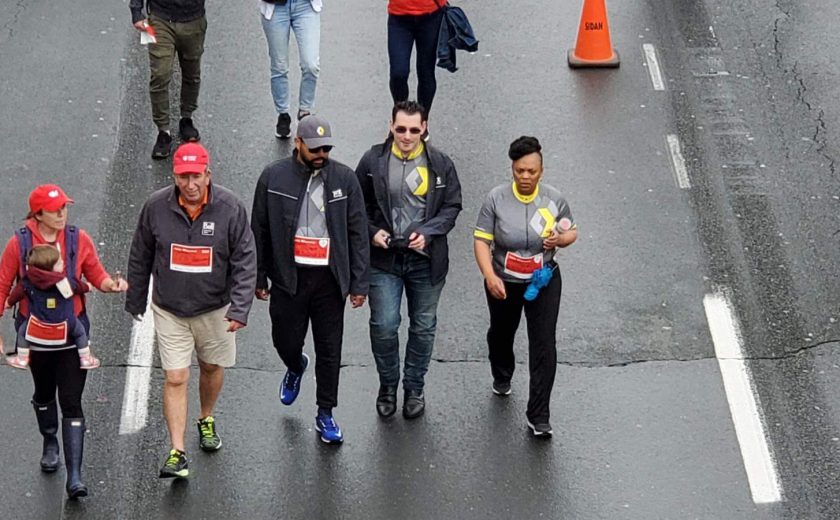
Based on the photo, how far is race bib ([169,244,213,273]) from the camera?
870 cm

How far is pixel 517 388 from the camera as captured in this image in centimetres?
1010

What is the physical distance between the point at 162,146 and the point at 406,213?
3564 mm

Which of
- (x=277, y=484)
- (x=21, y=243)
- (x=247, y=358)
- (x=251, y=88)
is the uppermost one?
(x=251, y=88)

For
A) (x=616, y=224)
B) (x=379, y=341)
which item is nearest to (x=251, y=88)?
(x=616, y=224)

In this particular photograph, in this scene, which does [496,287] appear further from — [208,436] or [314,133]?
[208,436]

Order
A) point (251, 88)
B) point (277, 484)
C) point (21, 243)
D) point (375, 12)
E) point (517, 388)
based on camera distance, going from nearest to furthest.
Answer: point (21, 243) < point (277, 484) < point (517, 388) < point (251, 88) < point (375, 12)

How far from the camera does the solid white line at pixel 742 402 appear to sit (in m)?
9.30

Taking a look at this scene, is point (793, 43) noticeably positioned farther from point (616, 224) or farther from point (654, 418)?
point (654, 418)

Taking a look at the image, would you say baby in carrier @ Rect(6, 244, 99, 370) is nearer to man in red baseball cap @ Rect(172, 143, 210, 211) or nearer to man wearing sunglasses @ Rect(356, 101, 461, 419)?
man in red baseball cap @ Rect(172, 143, 210, 211)

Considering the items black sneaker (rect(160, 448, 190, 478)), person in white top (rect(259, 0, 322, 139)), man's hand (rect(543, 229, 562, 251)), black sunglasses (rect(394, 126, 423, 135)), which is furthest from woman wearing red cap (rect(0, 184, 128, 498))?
person in white top (rect(259, 0, 322, 139))

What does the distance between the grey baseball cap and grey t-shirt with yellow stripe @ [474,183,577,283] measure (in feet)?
3.58

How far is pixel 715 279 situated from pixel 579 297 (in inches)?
39.6

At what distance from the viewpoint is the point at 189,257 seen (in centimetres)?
872

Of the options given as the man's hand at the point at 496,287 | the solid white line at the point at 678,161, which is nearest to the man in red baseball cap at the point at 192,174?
the man's hand at the point at 496,287
